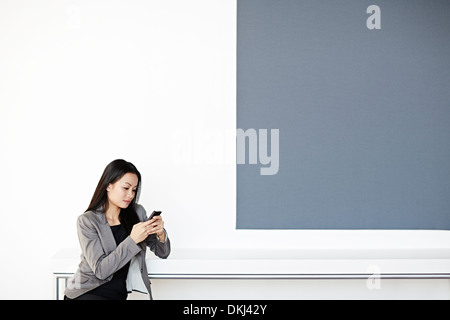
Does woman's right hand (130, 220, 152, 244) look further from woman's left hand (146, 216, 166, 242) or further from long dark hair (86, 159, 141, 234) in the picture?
long dark hair (86, 159, 141, 234)

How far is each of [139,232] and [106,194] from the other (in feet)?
0.93

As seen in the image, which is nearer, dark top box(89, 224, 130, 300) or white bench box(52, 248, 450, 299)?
dark top box(89, 224, 130, 300)

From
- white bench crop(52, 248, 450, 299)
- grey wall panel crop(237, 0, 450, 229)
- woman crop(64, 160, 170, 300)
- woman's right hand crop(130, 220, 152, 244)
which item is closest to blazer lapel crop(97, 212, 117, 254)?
woman crop(64, 160, 170, 300)

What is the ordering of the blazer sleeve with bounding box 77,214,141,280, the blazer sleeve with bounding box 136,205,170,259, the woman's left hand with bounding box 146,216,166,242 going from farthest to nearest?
the blazer sleeve with bounding box 136,205,170,259, the woman's left hand with bounding box 146,216,166,242, the blazer sleeve with bounding box 77,214,141,280

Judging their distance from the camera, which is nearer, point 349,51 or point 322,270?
point 322,270

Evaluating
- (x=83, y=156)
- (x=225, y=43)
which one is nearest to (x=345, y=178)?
(x=225, y=43)

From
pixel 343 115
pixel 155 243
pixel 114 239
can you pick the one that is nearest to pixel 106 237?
pixel 114 239

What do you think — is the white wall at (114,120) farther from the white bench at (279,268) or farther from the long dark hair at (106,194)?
the long dark hair at (106,194)

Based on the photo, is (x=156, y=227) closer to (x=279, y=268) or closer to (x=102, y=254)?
(x=102, y=254)

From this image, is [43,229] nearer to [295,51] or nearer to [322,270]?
[322,270]

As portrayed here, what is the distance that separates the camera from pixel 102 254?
76.2 inches

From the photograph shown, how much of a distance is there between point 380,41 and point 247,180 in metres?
1.22

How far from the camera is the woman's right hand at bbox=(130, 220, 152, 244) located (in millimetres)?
1950

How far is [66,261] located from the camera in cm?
229
